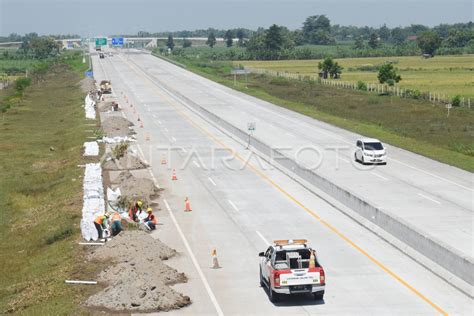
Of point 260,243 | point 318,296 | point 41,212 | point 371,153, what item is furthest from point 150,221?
point 371,153

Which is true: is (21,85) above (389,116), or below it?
above

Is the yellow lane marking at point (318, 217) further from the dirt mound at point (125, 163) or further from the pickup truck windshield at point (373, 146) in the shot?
the pickup truck windshield at point (373, 146)

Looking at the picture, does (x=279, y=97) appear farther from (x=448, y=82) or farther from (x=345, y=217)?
(x=345, y=217)

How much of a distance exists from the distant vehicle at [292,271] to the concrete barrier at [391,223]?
4.79 m

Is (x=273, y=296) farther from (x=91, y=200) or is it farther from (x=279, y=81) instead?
(x=279, y=81)

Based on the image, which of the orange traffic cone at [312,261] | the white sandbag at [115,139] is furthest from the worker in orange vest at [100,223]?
the white sandbag at [115,139]

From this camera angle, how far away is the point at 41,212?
42719 mm

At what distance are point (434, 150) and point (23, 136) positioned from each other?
3729 cm

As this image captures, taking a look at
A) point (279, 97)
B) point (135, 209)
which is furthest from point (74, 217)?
point (279, 97)

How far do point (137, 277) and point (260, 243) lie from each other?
789 cm

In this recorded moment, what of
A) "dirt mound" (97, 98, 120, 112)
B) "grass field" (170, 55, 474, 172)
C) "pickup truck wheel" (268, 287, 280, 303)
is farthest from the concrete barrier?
"dirt mound" (97, 98, 120, 112)

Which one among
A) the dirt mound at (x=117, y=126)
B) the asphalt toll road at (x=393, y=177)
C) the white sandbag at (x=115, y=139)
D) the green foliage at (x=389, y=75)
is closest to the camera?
the asphalt toll road at (x=393, y=177)

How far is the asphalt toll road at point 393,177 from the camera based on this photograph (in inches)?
1371

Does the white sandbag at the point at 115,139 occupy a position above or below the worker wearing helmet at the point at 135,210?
below
